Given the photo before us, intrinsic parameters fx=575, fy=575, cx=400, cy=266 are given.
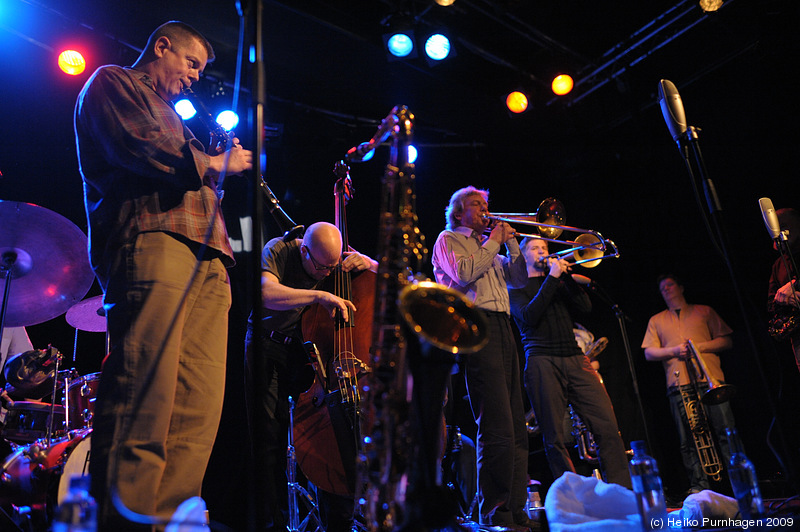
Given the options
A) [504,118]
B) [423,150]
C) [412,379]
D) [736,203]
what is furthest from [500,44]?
[412,379]

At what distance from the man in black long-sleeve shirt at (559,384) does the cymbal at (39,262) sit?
3.77 metres

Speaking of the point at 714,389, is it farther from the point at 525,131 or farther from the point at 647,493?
the point at 647,493

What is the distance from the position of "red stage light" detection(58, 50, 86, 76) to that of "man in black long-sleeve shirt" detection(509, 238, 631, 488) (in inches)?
187

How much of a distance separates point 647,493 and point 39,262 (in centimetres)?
436

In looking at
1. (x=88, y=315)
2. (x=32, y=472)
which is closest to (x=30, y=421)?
(x=88, y=315)

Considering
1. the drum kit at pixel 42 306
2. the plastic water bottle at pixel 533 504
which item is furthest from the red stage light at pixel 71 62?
the plastic water bottle at pixel 533 504

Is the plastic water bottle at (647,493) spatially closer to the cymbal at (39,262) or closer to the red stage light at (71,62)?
the cymbal at (39,262)

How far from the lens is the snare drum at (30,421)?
4.42 metres

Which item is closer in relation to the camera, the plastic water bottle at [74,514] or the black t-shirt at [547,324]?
the plastic water bottle at [74,514]

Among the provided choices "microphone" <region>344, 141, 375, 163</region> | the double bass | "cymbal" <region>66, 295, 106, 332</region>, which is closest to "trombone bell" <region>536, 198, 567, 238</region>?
the double bass

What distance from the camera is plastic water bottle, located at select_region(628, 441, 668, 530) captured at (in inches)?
98.7

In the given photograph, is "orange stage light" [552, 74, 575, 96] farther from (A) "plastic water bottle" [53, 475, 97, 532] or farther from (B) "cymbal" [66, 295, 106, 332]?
(A) "plastic water bottle" [53, 475, 97, 532]

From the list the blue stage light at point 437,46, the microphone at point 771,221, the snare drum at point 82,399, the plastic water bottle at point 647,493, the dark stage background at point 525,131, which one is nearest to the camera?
the plastic water bottle at point 647,493

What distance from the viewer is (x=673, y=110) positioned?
3.54 meters
